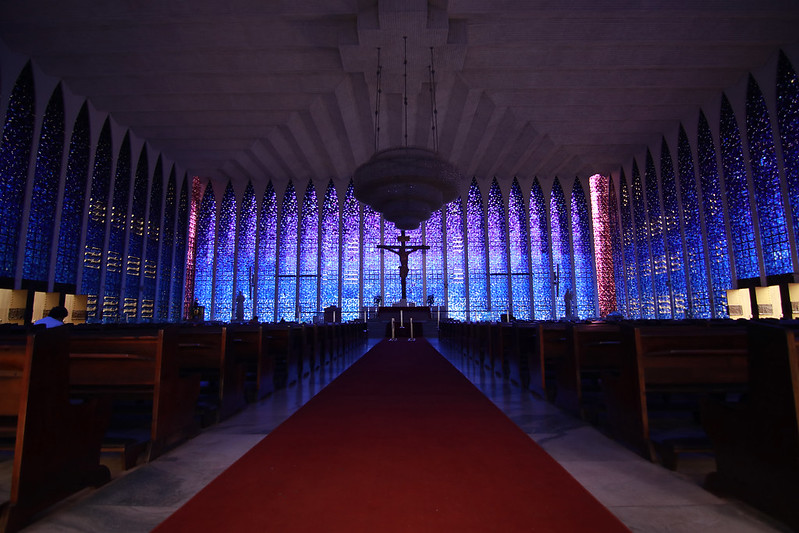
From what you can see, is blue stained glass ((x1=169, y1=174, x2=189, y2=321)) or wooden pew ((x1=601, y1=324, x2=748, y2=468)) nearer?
wooden pew ((x1=601, y1=324, x2=748, y2=468))

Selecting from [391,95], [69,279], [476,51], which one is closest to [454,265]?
[391,95]

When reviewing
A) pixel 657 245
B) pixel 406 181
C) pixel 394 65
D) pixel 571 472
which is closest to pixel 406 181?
pixel 406 181

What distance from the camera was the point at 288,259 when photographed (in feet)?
54.3

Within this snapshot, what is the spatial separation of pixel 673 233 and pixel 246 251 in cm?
1574

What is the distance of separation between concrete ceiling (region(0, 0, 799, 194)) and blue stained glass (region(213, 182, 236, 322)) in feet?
10.1

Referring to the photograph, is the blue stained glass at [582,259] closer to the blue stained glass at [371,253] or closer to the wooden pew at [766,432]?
the blue stained glass at [371,253]

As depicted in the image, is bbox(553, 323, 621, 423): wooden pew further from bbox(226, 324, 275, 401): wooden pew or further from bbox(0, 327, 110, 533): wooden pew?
bbox(0, 327, 110, 533): wooden pew

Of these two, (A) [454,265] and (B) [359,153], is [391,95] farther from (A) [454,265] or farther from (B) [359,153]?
(A) [454,265]

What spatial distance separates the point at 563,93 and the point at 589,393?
1001 centimetres

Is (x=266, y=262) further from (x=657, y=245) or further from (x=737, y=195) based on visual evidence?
(x=737, y=195)

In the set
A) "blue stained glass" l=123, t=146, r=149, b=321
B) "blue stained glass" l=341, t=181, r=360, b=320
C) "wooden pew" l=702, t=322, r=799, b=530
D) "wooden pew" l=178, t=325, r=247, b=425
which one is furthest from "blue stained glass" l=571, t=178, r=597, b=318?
"blue stained glass" l=123, t=146, r=149, b=321

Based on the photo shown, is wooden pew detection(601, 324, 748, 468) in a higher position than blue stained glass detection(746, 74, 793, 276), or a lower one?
lower

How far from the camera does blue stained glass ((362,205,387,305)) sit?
16734mm

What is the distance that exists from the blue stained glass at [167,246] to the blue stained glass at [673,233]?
17336 mm
